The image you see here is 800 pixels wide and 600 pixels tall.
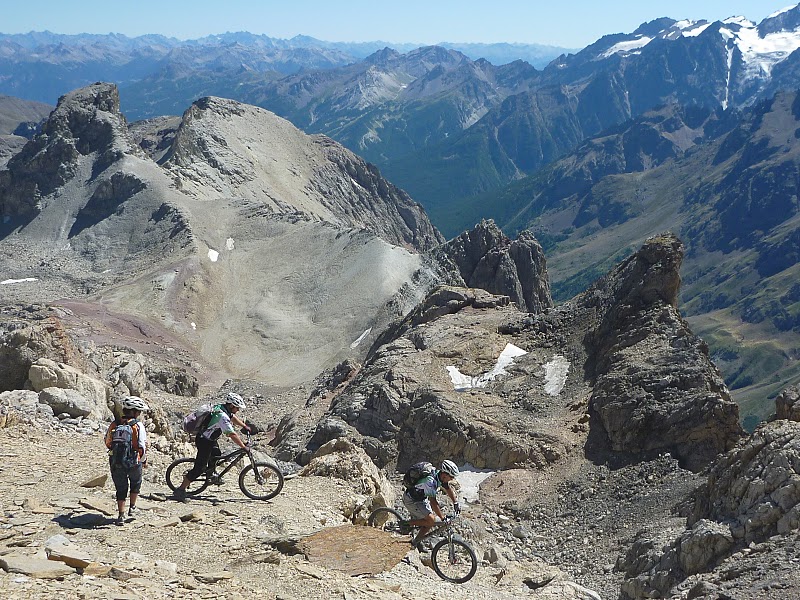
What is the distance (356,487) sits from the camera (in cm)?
2569

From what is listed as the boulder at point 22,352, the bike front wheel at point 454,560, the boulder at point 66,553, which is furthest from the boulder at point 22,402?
the bike front wheel at point 454,560

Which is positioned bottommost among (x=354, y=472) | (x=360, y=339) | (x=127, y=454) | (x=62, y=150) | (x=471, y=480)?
(x=360, y=339)

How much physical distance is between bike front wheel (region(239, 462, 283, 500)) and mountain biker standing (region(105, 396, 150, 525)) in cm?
364

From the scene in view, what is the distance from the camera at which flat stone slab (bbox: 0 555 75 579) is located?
14594 mm

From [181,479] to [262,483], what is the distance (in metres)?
2.22

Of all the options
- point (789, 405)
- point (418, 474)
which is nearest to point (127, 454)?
point (418, 474)

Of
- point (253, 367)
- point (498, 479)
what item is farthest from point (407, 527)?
point (253, 367)

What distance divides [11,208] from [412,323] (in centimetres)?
9776

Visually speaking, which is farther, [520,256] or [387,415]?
[520,256]

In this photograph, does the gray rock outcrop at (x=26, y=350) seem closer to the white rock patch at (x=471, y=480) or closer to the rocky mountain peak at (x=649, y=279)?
the white rock patch at (x=471, y=480)

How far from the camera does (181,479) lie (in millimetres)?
22578

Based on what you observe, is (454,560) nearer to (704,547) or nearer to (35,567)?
(704,547)

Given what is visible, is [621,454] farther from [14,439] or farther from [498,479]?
[14,439]

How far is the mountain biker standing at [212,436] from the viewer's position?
68.0 ft
